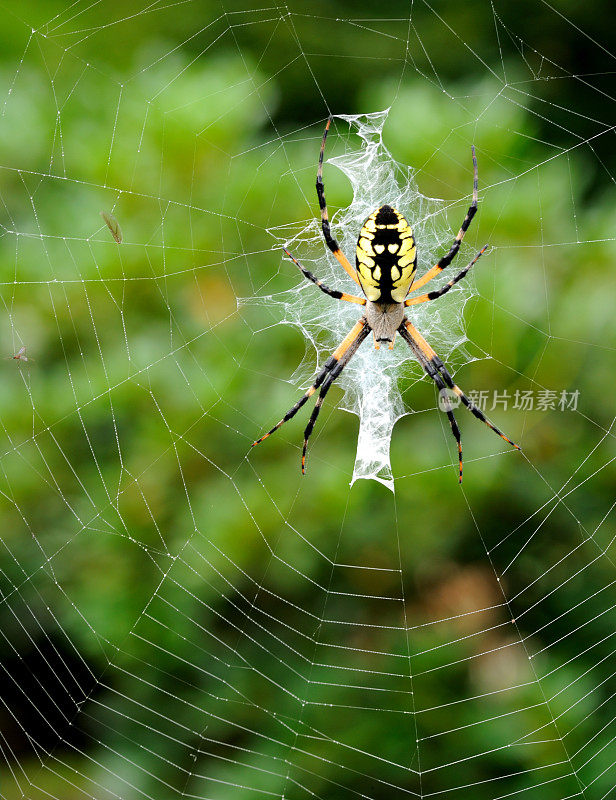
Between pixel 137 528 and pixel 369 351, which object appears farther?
pixel 369 351

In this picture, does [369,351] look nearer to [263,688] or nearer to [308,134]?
[308,134]

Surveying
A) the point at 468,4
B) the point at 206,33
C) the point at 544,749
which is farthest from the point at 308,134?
the point at 544,749

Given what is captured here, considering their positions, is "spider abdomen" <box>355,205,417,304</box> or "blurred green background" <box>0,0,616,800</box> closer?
"blurred green background" <box>0,0,616,800</box>

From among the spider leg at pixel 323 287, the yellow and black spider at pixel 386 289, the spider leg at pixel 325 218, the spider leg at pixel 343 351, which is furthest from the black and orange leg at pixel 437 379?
the spider leg at pixel 325 218

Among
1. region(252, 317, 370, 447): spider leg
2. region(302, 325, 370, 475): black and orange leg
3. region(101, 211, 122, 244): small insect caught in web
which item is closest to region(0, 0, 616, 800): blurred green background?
region(101, 211, 122, 244): small insect caught in web

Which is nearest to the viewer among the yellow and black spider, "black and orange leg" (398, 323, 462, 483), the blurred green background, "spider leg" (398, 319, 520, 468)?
the blurred green background

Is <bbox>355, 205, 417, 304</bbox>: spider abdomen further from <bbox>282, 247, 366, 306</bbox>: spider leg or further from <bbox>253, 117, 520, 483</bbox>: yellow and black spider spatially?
<bbox>282, 247, 366, 306</bbox>: spider leg
